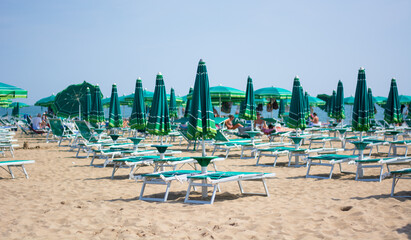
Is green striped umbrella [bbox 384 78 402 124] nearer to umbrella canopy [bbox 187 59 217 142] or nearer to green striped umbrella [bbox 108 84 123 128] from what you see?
green striped umbrella [bbox 108 84 123 128]

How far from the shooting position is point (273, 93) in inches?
753

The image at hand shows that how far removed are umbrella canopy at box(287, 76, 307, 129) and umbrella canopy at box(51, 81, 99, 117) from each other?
36.9 ft

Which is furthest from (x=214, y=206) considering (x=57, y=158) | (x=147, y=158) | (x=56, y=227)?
(x=57, y=158)

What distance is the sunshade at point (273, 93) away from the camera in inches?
752

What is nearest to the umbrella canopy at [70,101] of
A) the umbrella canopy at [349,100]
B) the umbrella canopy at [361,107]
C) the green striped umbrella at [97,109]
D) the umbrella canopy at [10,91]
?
the green striped umbrella at [97,109]

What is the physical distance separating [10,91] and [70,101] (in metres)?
4.92

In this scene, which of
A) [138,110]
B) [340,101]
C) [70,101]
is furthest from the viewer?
[70,101]

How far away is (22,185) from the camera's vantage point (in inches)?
309

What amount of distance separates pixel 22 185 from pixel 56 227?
347cm

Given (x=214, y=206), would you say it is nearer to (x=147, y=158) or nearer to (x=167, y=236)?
(x=167, y=236)

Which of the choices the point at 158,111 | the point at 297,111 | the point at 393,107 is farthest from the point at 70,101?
the point at 393,107

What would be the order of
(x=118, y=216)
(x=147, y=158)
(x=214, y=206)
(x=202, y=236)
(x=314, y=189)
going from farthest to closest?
(x=147, y=158)
(x=314, y=189)
(x=214, y=206)
(x=118, y=216)
(x=202, y=236)

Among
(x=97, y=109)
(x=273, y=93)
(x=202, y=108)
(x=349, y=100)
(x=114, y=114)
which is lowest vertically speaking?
(x=114, y=114)

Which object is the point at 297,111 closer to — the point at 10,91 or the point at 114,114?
the point at 114,114
